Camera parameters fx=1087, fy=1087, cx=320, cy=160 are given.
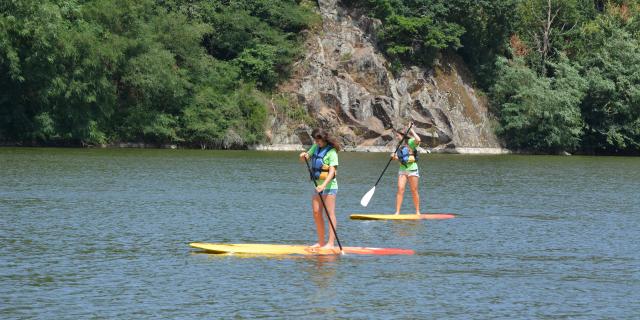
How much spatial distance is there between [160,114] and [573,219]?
49.4 meters

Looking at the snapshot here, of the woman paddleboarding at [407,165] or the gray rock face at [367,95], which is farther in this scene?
the gray rock face at [367,95]

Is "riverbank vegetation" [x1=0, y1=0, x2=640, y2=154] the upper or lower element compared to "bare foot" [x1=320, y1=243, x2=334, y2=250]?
upper

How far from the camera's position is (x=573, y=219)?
30.2m

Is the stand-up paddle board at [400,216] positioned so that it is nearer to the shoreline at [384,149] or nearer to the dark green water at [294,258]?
the dark green water at [294,258]

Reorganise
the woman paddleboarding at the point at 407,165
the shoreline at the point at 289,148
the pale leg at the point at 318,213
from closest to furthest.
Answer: the pale leg at the point at 318,213
the woman paddleboarding at the point at 407,165
the shoreline at the point at 289,148

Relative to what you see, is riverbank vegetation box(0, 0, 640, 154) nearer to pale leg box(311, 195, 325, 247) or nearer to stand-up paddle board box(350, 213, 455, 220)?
stand-up paddle board box(350, 213, 455, 220)

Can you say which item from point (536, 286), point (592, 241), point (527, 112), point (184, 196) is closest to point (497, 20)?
point (527, 112)

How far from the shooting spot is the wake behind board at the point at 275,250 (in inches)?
835

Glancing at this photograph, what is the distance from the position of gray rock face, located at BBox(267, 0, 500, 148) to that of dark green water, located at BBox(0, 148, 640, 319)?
40769mm

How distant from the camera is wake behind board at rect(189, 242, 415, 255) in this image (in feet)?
69.6

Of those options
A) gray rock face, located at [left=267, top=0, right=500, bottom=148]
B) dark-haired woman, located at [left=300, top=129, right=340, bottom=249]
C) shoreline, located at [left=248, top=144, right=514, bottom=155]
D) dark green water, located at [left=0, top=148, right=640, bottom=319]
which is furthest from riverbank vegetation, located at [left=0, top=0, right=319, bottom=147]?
dark-haired woman, located at [left=300, top=129, right=340, bottom=249]

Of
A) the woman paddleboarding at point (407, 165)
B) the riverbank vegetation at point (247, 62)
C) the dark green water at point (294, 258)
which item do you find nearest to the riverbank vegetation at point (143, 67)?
the riverbank vegetation at point (247, 62)

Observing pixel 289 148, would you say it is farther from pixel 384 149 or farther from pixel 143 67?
pixel 143 67

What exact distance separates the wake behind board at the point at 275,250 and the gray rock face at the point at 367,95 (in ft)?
197
